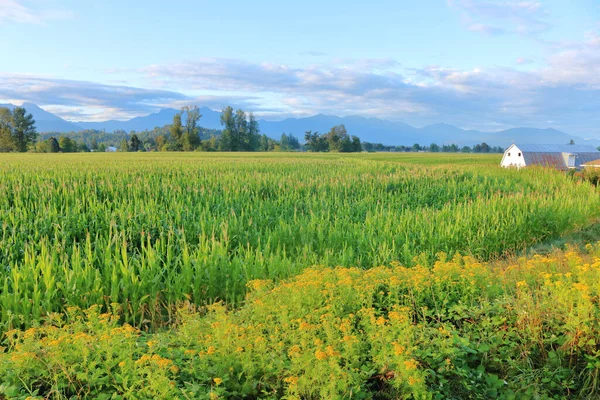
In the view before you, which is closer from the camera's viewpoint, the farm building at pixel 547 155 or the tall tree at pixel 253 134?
the farm building at pixel 547 155

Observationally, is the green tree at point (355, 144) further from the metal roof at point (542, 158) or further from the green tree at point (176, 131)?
the metal roof at point (542, 158)

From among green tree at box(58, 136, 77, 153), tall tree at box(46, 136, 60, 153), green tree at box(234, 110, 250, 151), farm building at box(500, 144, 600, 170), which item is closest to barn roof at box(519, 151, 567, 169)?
farm building at box(500, 144, 600, 170)

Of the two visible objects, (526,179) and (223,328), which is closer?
(223,328)

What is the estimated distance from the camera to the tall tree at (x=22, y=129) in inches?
3898

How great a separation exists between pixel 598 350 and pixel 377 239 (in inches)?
166

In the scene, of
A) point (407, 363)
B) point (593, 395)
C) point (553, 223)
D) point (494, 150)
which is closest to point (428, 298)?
point (593, 395)

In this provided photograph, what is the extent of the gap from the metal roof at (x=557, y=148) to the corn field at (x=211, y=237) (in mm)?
48540

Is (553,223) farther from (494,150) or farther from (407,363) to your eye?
(494,150)

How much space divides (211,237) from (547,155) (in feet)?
207

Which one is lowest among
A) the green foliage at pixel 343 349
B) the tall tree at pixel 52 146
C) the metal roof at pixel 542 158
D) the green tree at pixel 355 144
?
the green foliage at pixel 343 349

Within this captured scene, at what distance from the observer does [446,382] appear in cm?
339

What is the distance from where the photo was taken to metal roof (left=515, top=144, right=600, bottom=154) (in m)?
57.6

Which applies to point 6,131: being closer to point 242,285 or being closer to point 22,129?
point 22,129

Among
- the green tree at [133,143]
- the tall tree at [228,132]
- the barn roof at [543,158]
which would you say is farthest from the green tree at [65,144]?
the barn roof at [543,158]
